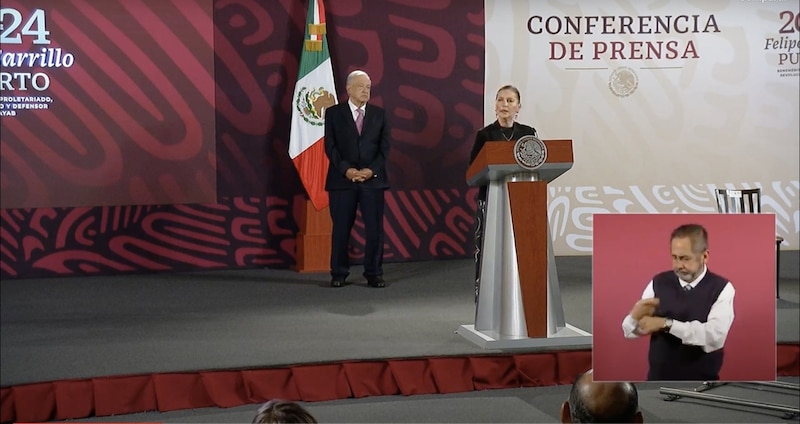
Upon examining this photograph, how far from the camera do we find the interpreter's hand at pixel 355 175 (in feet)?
12.7

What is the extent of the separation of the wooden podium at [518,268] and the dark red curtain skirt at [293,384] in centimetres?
Result: 8

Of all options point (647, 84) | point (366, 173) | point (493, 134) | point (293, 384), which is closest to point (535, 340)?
point (493, 134)

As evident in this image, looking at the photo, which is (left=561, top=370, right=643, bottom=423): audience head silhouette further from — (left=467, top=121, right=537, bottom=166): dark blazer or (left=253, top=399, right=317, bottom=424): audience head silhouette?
(left=467, top=121, right=537, bottom=166): dark blazer

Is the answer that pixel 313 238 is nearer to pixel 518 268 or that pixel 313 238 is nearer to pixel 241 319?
pixel 241 319

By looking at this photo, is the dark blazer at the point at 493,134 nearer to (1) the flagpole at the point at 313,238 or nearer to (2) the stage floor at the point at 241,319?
(2) the stage floor at the point at 241,319

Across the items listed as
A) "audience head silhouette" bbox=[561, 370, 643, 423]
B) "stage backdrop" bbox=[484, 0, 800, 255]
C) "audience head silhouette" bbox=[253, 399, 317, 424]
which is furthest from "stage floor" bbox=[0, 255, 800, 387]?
"audience head silhouette" bbox=[561, 370, 643, 423]

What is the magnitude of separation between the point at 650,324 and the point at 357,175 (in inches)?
120

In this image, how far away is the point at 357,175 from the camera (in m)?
3.88

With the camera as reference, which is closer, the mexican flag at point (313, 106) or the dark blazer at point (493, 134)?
the dark blazer at point (493, 134)

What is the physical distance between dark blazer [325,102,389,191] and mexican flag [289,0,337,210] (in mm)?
83

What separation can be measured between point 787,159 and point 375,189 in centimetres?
169

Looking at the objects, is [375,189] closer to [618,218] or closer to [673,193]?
[673,193]

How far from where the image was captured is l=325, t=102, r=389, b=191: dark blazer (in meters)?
3.70

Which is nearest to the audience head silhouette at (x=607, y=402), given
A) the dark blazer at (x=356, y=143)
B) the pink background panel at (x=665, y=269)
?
the pink background panel at (x=665, y=269)
